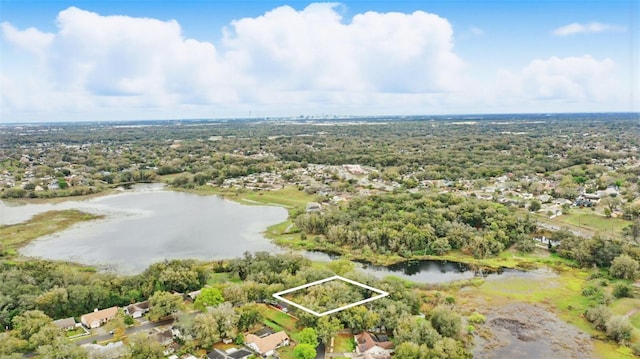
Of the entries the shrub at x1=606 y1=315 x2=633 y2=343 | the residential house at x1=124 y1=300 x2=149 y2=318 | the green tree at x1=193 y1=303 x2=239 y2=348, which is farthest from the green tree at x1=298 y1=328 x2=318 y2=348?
the shrub at x1=606 y1=315 x2=633 y2=343

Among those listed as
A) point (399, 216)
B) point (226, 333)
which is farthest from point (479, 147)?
point (226, 333)

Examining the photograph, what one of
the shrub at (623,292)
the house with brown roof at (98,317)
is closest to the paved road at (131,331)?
the house with brown roof at (98,317)

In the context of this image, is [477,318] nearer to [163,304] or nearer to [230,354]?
[230,354]

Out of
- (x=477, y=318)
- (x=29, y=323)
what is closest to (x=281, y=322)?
(x=477, y=318)

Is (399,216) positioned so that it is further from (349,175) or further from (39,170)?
(39,170)

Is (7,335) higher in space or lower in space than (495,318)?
higher
